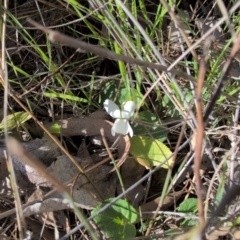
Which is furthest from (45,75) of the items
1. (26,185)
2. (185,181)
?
(185,181)

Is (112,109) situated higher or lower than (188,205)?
higher

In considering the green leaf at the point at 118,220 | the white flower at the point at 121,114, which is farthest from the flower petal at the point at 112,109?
the green leaf at the point at 118,220

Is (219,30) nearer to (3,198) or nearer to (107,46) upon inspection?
(107,46)

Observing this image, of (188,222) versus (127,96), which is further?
(127,96)

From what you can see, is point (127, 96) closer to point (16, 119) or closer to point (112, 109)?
point (112, 109)

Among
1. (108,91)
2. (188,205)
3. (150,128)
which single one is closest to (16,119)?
(108,91)

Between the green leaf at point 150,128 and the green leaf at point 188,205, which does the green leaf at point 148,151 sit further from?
the green leaf at point 188,205
